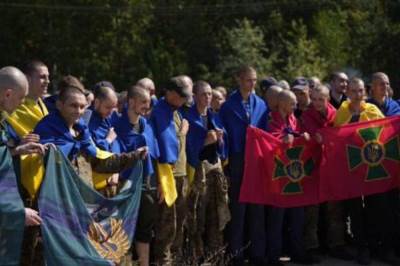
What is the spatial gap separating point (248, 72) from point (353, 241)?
101 inches

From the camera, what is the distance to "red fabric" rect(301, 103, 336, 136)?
355 inches

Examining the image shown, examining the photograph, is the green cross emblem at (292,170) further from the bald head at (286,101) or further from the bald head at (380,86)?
the bald head at (380,86)

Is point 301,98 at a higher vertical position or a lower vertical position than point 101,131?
higher

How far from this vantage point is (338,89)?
9.70 meters

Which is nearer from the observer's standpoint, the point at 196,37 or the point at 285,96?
the point at 285,96

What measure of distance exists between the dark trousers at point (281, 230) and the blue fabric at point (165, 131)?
5.33ft

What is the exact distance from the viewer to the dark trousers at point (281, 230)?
8.76 meters

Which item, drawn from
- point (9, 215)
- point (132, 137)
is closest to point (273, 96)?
point (132, 137)

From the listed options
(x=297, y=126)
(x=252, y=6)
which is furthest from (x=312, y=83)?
(x=252, y=6)

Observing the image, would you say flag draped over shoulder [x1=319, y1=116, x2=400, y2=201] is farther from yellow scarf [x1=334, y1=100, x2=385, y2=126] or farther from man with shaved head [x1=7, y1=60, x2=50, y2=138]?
man with shaved head [x1=7, y1=60, x2=50, y2=138]

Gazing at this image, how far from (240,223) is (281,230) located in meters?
0.56

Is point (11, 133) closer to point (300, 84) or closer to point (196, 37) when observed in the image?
point (300, 84)

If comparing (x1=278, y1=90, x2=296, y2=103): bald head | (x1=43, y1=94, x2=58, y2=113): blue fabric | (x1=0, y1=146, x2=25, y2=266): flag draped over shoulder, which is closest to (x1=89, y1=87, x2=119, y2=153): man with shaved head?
(x1=43, y1=94, x2=58, y2=113): blue fabric

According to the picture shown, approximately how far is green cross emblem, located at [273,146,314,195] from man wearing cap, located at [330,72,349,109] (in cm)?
115
